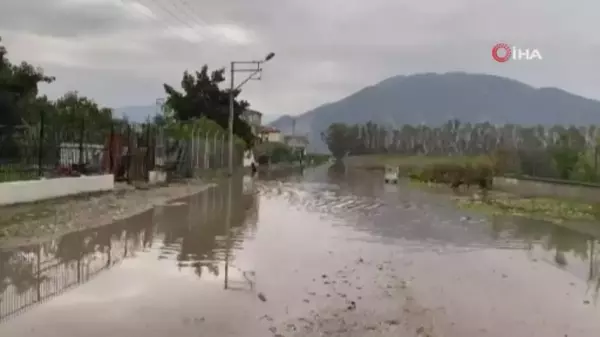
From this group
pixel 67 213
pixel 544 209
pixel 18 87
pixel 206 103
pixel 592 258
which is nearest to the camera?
pixel 592 258

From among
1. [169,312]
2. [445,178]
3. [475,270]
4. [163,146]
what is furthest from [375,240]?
[445,178]

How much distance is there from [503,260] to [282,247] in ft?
13.4

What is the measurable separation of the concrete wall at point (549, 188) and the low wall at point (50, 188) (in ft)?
59.0

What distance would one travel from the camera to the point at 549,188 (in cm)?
3372

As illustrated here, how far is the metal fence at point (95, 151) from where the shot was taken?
22.6 metres

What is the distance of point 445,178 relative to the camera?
4978 centimetres

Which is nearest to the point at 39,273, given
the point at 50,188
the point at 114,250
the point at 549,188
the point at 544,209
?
the point at 114,250

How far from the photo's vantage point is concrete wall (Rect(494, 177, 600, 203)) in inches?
1112

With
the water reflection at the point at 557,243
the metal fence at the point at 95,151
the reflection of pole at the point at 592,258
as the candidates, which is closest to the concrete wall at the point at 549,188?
the water reflection at the point at 557,243

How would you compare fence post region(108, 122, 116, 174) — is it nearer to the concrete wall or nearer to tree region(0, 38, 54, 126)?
tree region(0, 38, 54, 126)

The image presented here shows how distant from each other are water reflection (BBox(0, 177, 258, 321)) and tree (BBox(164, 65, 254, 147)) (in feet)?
165

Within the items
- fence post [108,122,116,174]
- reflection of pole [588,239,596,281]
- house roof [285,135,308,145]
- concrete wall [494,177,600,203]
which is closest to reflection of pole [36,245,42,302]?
reflection of pole [588,239,596,281]

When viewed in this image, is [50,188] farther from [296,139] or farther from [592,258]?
[296,139]

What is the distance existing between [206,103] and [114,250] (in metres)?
60.0
